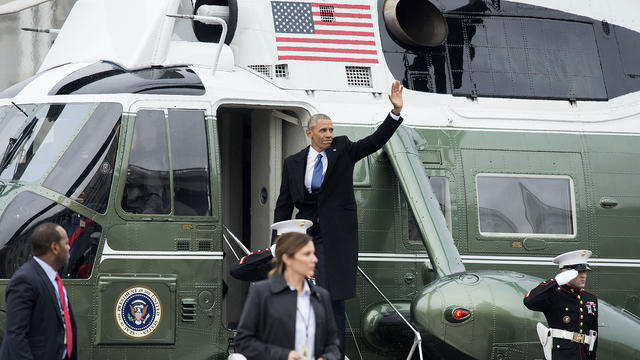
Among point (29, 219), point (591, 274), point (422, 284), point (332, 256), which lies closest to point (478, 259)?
point (422, 284)

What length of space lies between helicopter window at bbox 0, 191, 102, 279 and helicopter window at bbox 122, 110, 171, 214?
39 cm

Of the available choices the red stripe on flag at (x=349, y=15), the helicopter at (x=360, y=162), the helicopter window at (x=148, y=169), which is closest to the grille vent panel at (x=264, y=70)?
the helicopter at (x=360, y=162)

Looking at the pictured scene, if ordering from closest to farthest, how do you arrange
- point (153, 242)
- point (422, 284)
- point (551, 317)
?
point (551, 317)
point (153, 242)
point (422, 284)

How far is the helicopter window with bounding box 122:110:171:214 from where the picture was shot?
7660 millimetres

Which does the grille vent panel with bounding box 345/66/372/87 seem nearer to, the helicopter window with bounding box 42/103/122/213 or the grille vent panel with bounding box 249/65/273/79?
the grille vent panel with bounding box 249/65/273/79

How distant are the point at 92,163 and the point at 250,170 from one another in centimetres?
203

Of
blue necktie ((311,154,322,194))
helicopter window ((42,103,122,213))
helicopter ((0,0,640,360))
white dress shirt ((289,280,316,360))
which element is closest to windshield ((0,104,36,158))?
helicopter ((0,0,640,360))

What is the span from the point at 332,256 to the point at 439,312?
0.95m

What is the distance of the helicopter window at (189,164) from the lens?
777 cm

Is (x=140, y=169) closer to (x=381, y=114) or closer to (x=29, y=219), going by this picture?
(x=29, y=219)

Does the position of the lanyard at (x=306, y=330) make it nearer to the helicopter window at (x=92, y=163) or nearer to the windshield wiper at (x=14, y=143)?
the helicopter window at (x=92, y=163)

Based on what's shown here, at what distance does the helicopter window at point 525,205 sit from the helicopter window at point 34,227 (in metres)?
3.55

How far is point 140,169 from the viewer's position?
25.3 ft

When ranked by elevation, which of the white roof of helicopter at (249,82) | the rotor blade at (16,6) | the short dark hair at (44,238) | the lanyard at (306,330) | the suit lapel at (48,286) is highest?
the rotor blade at (16,6)
